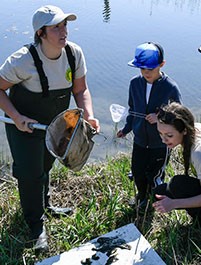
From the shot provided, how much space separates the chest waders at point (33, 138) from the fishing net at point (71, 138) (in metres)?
0.16

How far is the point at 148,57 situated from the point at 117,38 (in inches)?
218

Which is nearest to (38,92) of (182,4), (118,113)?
(118,113)

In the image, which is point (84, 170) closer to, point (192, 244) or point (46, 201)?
point (46, 201)

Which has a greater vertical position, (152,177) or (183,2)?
(152,177)

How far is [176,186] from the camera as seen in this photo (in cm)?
268

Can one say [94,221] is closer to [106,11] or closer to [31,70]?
[31,70]

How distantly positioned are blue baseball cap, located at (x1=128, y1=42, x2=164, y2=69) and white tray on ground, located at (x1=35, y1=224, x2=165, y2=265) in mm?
1075

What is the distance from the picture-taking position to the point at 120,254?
2.50 metres

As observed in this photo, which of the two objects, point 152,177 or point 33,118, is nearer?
point 33,118

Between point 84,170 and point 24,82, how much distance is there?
140 centimetres

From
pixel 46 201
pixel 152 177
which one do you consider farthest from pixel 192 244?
pixel 46 201

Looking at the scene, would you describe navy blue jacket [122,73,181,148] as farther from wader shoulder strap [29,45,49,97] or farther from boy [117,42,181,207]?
wader shoulder strap [29,45,49,97]

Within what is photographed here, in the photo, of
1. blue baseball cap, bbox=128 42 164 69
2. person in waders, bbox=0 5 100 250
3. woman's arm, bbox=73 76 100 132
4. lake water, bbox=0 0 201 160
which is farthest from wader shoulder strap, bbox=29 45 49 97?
lake water, bbox=0 0 201 160

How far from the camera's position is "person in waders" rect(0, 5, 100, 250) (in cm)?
244
